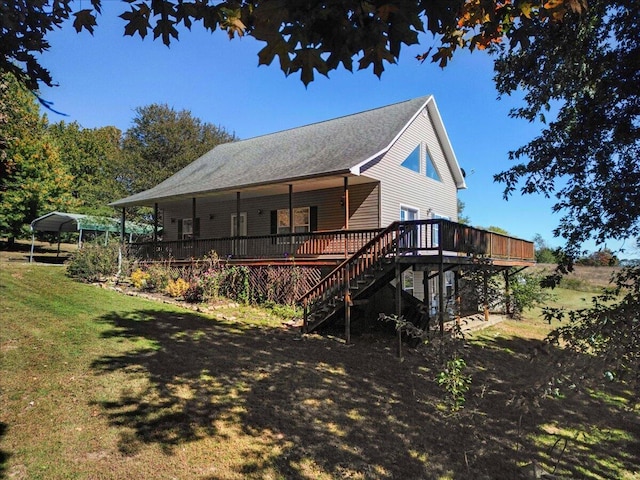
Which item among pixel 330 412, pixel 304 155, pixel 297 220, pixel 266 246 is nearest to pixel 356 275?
pixel 330 412

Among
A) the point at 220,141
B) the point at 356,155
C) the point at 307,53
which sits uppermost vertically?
the point at 220,141

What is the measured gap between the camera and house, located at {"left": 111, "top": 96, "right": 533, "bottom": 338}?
12.5 meters

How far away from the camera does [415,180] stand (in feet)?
58.4

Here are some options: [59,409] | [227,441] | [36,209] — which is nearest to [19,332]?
[59,409]

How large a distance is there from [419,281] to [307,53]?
54.3ft

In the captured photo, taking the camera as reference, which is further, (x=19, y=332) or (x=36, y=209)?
(x=36, y=209)

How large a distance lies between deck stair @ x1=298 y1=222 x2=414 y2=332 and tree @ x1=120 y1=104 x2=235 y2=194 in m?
27.4

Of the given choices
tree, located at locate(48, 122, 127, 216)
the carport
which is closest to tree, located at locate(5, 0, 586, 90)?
the carport

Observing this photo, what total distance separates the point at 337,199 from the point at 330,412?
1131 centimetres

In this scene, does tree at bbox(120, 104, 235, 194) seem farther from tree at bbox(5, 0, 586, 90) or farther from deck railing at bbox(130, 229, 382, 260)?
tree at bbox(5, 0, 586, 90)

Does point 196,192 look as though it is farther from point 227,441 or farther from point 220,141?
point 220,141

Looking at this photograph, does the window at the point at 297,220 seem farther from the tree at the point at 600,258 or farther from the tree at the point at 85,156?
the tree at the point at 85,156

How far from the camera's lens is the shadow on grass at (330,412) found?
186 inches

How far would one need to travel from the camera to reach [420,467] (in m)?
4.71
